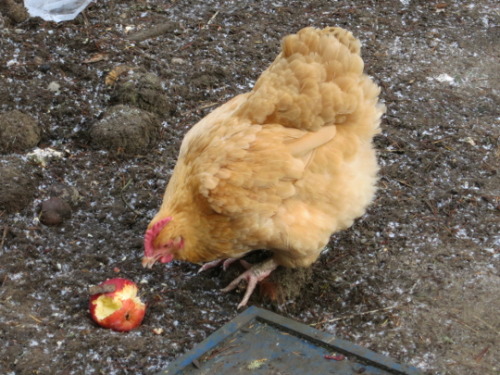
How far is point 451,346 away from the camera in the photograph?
304 centimetres

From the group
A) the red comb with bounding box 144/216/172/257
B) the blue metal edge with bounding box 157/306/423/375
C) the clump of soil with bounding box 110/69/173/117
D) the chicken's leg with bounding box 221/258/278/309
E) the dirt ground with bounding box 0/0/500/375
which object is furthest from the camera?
the clump of soil with bounding box 110/69/173/117

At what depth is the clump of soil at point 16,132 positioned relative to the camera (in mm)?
3971

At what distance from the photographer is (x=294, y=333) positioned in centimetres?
293

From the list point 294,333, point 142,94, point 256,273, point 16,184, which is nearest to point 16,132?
point 16,184

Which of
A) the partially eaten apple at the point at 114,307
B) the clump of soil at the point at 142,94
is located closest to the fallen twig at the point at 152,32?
the clump of soil at the point at 142,94

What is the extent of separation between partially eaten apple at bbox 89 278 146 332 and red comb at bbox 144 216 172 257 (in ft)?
0.84

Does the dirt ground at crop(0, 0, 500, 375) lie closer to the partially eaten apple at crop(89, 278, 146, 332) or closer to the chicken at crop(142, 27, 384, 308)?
the partially eaten apple at crop(89, 278, 146, 332)

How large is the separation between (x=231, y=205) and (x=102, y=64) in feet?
7.69

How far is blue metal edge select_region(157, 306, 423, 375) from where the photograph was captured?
8.84 ft

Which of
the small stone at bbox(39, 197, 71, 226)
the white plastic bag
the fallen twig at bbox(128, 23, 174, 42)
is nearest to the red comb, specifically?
the small stone at bbox(39, 197, 71, 226)

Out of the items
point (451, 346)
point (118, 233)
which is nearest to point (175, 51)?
point (118, 233)

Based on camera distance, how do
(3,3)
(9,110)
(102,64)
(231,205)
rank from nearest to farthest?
(231,205), (9,110), (102,64), (3,3)

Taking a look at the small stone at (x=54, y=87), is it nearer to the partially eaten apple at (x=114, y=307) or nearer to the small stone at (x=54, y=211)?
the small stone at (x=54, y=211)

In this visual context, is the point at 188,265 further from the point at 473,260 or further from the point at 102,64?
the point at 102,64
